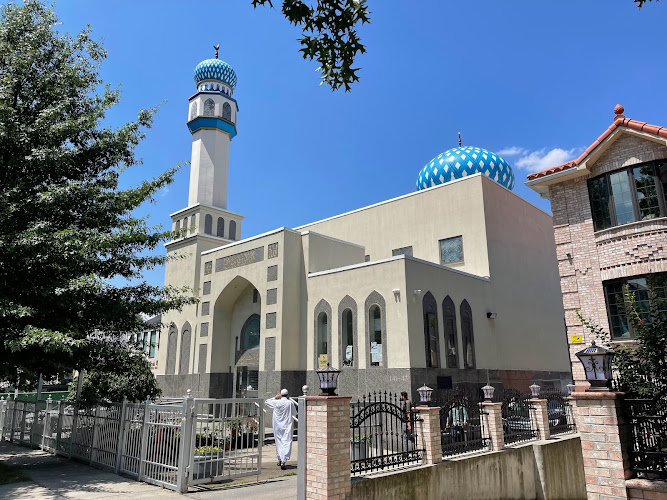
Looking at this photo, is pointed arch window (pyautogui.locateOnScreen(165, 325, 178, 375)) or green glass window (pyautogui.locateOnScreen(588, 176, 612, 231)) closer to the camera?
green glass window (pyautogui.locateOnScreen(588, 176, 612, 231))

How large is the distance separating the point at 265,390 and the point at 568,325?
441 inches

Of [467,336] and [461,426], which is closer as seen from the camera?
[461,426]

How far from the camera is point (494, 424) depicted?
1040cm

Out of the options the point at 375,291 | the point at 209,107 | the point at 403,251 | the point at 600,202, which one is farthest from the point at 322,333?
the point at 209,107

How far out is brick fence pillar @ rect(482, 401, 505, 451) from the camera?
33.9 feet

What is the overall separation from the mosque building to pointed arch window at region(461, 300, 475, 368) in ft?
0.23

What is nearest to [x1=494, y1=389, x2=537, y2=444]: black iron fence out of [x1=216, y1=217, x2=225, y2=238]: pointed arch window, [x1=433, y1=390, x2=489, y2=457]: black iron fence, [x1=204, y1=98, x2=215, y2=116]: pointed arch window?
[x1=433, y1=390, x2=489, y2=457]: black iron fence

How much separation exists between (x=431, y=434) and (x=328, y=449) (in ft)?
8.24

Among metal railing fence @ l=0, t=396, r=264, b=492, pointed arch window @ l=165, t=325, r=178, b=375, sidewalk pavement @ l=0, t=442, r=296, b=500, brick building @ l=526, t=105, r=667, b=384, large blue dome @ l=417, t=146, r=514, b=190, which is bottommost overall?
sidewalk pavement @ l=0, t=442, r=296, b=500

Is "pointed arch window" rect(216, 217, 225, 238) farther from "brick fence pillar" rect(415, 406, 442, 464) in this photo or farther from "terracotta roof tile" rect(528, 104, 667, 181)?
"brick fence pillar" rect(415, 406, 442, 464)

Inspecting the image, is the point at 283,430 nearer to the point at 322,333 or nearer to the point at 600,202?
the point at 322,333

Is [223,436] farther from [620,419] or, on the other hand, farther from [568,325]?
[568,325]

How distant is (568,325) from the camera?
13500 millimetres

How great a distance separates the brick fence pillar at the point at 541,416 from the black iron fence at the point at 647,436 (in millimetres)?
6657
